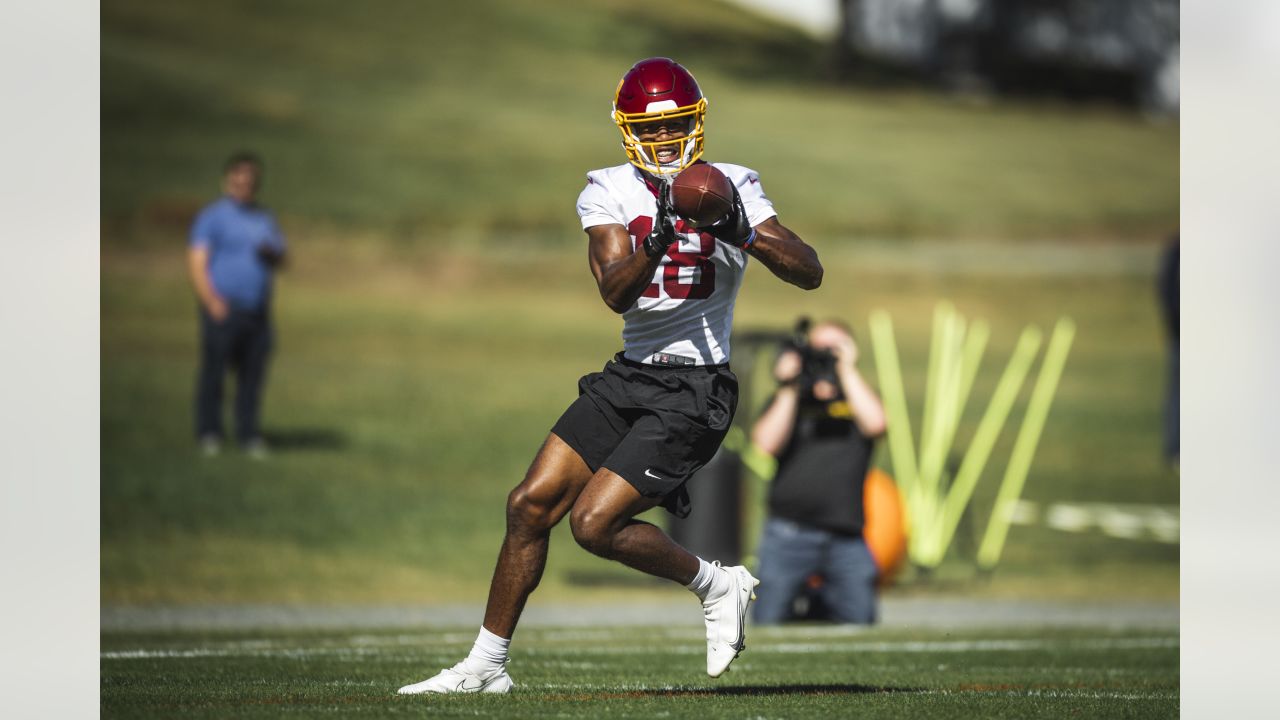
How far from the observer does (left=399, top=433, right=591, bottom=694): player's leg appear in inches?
226

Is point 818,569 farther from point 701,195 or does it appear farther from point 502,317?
point 502,317

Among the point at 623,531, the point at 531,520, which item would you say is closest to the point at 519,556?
the point at 531,520

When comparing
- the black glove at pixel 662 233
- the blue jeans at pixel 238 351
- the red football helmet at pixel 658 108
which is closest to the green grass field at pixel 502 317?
the blue jeans at pixel 238 351

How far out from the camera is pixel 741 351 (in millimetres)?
12844

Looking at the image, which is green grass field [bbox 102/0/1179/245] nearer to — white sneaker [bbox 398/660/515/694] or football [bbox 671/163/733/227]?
white sneaker [bbox 398/660/515/694]

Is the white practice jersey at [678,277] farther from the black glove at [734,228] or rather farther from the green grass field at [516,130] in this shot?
the green grass field at [516,130]

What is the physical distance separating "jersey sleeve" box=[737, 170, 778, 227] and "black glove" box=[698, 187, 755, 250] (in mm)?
180

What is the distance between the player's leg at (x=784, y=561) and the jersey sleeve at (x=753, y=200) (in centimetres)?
390

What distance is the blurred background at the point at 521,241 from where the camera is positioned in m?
14.5

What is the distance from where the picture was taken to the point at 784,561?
30.9 feet

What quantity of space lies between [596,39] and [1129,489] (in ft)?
137

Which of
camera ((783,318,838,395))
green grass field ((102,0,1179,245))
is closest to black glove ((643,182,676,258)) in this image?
camera ((783,318,838,395))

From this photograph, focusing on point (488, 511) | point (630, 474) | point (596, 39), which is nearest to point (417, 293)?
point (488, 511)
